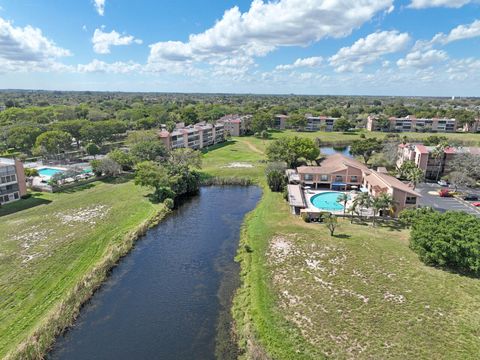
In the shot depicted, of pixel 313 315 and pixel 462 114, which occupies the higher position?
pixel 462 114

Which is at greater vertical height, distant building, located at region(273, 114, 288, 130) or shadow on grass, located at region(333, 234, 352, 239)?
distant building, located at region(273, 114, 288, 130)

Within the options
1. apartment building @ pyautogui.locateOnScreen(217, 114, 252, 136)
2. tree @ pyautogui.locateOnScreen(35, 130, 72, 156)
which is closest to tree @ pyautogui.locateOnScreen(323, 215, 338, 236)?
tree @ pyautogui.locateOnScreen(35, 130, 72, 156)

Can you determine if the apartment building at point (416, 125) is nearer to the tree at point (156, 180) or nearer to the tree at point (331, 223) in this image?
the tree at point (331, 223)

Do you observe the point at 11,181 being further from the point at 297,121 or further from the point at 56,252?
the point at 297,121

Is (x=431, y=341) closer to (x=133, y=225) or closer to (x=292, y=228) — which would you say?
(x=292, y=228)

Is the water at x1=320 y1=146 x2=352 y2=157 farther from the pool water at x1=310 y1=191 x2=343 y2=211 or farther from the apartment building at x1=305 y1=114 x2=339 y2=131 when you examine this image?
the pool water at x1=310 y1=191 x2=343 y2=211

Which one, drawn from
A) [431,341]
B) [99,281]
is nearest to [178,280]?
[99,281]
